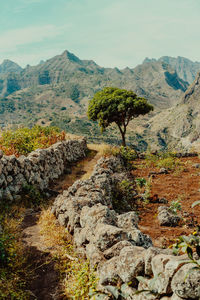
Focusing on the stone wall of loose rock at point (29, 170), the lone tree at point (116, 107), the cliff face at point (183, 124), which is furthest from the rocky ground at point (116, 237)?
the cliff face at point (183, 124)

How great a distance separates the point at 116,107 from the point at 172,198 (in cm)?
1423

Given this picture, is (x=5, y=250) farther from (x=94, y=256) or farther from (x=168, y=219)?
(x=168, y=219)

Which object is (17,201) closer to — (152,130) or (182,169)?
(182,169)

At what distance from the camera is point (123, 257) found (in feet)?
10.8

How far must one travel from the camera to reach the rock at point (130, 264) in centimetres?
303

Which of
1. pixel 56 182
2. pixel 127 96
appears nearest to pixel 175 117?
pixel 127 96

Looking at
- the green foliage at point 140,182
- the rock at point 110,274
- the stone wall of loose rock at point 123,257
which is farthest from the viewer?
the green foliage at point 140,182

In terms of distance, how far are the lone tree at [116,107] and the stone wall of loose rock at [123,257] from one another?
1609 cm

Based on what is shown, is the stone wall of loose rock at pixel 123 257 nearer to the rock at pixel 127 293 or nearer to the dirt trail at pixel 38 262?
the rock at pixel 127 293

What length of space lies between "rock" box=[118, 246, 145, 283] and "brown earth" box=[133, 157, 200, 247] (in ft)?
1.88

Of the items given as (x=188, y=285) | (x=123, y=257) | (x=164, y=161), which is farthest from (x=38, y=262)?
(x=164, y=161)

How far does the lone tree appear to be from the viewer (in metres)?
23.0

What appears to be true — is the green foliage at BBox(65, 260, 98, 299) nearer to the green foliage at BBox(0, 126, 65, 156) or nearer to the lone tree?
the green foliage at BBox(0, 126, 65, 156)

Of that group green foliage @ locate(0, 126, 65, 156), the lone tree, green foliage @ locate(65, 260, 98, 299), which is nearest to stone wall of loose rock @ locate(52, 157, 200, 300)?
green foliage @ locate(65, 260, 98, 299)
